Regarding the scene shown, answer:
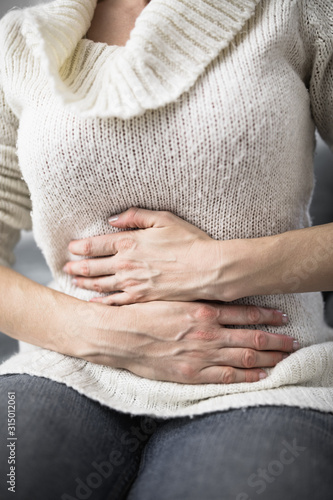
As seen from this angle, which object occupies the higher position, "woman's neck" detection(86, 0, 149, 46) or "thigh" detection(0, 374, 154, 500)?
"woman's neck" detection(86, 0, 149, 46)

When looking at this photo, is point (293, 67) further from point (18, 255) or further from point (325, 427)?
point (18, 255)

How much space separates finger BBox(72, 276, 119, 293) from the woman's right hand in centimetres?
5

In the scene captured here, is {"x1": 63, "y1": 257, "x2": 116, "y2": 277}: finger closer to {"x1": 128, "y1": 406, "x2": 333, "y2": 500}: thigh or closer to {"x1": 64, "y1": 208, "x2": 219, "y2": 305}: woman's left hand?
{"x1": 64, "y1": 208, "x2": 219, "y2": 305}: woman's left hand

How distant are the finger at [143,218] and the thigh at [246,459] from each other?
0.25 m

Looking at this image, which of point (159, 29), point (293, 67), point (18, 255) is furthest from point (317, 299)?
point (18, 255)

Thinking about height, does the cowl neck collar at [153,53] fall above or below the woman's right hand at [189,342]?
above

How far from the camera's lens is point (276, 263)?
0.58m

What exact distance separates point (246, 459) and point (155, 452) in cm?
13

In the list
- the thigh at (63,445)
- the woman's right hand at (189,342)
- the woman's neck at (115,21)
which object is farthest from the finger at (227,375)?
the woman's neck at (115,21)

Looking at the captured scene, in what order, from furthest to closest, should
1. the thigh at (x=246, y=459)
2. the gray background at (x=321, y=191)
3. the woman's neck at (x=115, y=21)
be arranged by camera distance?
the gray background at (x=321, y=191)
the woman's neck at (x=115, y=21)
the thigh at (x=246, y=459)

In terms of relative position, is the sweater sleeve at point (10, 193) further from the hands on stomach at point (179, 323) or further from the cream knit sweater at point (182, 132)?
the hands on stomach at point (179, 323)

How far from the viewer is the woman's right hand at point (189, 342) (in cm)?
59

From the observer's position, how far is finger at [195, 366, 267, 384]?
0.58 meters

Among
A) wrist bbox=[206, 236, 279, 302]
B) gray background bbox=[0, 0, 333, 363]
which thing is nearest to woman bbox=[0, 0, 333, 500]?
wrist bbox=[206, 236, 279, 302]
